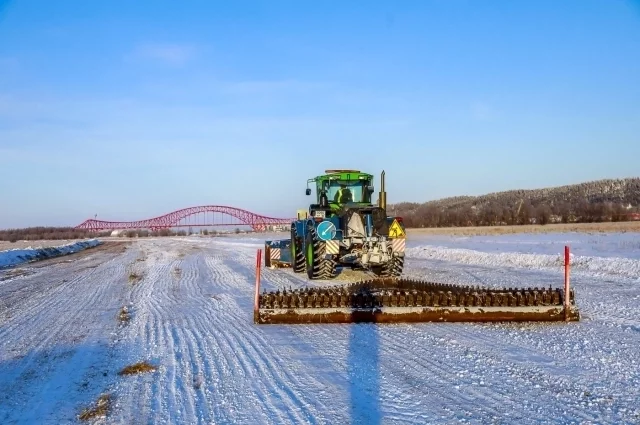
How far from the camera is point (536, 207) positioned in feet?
340

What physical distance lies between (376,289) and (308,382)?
4281 millimetres

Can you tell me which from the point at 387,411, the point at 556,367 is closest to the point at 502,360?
the point at 556,367

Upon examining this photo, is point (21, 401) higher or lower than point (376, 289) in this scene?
lower

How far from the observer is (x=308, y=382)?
19.5ft

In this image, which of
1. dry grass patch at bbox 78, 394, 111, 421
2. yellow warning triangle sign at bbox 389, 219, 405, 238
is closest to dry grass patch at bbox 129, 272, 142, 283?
yellow warning triangle sign at bbox 389, 219, 405, 238

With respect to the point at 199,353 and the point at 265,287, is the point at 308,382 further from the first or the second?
the point at 265,287

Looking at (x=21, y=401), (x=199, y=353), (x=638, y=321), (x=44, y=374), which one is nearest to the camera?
(x=21, y=401)

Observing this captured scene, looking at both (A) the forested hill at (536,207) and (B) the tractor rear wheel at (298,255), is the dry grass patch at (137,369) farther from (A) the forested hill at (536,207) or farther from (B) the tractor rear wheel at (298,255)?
(A) the forested hill at (536,207)

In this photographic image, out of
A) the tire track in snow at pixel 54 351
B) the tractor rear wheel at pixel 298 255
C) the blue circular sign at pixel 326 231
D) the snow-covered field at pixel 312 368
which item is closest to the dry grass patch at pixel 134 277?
the tire track in snow at pixel 54 351

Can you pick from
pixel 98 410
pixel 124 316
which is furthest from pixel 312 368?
pixel 124 316

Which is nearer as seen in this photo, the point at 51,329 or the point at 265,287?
the point at 51,329

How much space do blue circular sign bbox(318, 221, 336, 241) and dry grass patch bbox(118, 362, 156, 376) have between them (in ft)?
26.5

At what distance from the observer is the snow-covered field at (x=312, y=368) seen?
5.03 m

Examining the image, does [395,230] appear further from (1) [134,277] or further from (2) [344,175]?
(1) [134,277]
